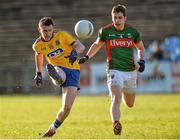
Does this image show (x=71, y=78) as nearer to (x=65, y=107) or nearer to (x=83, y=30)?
(x=65, y=107)

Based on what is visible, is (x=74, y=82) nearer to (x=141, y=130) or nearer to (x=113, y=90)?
(x=113, y=90)

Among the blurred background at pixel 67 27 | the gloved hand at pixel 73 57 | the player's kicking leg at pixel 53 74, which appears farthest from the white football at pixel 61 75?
the blurred background at pixel 67 27

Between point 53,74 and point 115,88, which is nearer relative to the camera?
point 53,74

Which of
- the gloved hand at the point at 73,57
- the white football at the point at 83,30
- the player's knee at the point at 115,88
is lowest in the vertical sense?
the player's knee at the point at 115,88

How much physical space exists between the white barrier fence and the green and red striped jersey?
1698cm

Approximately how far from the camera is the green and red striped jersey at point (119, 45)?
11391 mm

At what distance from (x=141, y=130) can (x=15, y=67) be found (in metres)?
20.2

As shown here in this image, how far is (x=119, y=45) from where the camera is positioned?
11.4 metres

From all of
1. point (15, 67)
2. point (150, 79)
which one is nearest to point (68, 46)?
point (150, 79)

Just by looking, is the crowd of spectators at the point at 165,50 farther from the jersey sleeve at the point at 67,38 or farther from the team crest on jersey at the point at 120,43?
the jersey sleeve at the point at 67,38

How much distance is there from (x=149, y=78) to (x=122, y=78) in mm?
17350

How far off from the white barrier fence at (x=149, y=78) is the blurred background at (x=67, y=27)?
17 centimetres

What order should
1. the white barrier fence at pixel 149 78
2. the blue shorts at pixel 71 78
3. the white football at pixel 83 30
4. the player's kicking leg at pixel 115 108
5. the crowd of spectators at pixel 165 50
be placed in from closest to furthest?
1. the player's kicking leg at pixel 115 108
2. the blue shorts at pixel 71 78
3. the white football at pixel 83 30
4. the white barrier fence at pixel 149 78
5. the crowd of spectators at pixel 165 50

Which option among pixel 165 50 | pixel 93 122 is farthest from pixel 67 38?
pixel 165 50
